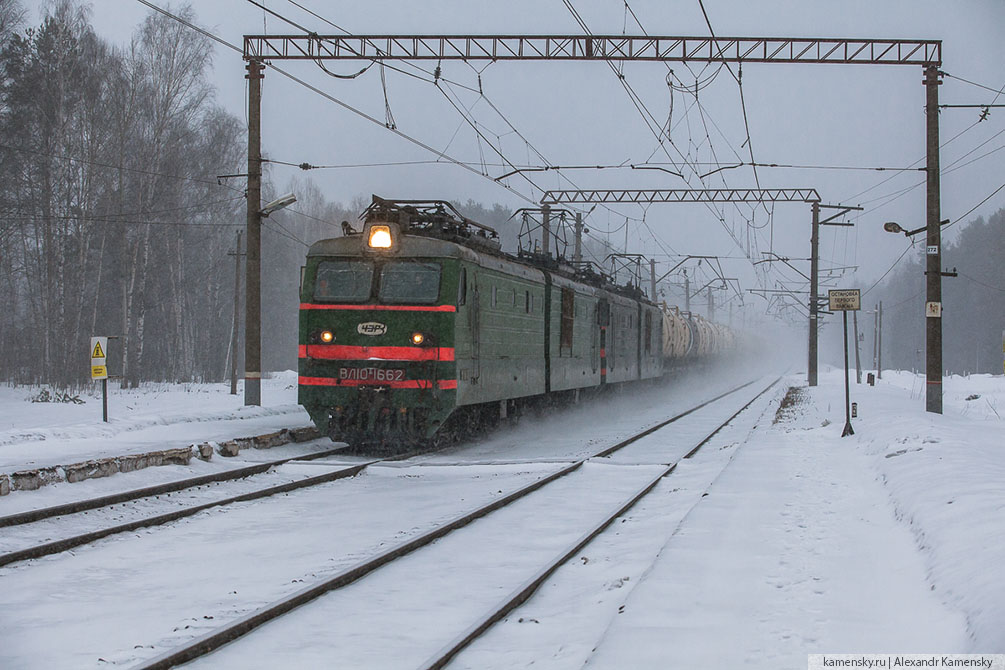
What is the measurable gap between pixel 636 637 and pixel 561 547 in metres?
2.64

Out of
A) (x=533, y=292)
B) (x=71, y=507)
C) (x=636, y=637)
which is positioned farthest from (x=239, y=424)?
(x=636, y=637)

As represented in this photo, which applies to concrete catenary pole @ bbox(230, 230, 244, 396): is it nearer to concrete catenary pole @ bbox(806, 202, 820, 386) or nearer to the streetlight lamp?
the streetlight lamp

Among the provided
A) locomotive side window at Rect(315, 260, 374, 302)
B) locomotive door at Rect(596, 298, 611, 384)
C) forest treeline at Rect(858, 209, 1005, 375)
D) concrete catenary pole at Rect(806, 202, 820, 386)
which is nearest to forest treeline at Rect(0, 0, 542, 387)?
locomotive door at Rect(596, 298, 611, 384)

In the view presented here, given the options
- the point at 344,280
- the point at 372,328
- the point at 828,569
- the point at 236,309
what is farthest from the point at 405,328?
the point at 236,309

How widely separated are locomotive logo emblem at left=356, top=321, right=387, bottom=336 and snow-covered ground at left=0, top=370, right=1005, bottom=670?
1950 millimetres

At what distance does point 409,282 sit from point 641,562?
24.3ft

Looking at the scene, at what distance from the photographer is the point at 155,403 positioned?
73.4 ft

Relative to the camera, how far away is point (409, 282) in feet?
45.4

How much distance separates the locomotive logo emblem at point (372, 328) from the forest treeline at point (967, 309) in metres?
63.6

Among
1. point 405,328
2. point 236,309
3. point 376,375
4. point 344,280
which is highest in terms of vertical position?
point 236,309

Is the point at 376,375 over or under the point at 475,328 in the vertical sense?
under

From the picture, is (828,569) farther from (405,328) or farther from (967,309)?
(967,309)

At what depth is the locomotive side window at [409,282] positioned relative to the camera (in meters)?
13.7

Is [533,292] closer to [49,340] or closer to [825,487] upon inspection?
[825,487]
